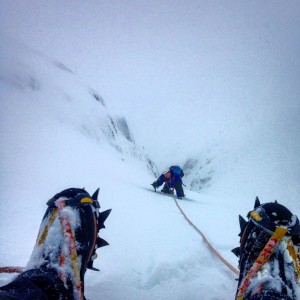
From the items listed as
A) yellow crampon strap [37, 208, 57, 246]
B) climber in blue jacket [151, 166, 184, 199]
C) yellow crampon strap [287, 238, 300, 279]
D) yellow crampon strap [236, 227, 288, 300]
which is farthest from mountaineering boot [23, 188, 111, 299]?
climber in blue jacket [151, 166, 184, 199]

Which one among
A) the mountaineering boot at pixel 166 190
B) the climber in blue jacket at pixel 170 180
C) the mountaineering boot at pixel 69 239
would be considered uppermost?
the climber in blue jacket at pixel 170 180

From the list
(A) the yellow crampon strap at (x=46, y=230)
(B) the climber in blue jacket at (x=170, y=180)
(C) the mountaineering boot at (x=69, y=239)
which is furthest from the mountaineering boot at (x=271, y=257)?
(B) the climber in blue jacket at (x=170, y=180)

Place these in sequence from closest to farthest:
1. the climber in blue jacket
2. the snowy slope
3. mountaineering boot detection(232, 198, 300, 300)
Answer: mountaineering boot detection(232, 198, 300, 300) < the snowy slope < the climber in blue jacket

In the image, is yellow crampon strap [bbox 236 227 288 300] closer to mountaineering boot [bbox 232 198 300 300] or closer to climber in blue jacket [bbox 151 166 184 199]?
mountaineering boot [bbox 232 198 300 300]

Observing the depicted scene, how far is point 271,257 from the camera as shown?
1421 millimetres

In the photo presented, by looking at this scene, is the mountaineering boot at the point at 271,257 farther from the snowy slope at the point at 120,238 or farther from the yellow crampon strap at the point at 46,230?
the yellow crampon strap at the point at 46,230

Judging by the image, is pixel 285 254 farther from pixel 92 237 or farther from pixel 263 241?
pixel 92 237

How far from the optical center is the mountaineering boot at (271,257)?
1.29 meters

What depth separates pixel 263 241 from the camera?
1.49 meters

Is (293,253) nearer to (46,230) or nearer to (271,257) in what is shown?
(271,257)

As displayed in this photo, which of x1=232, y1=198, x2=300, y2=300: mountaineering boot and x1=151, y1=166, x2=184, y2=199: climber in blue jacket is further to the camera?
x1=151, y1=166, x2=184, y2=199: climber in blue jacket

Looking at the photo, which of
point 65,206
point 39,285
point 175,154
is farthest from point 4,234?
point 175,154

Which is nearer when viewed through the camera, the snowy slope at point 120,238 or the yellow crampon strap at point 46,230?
the yellow crampon strap at point 46,230

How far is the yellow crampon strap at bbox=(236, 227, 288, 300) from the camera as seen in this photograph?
1362mm
